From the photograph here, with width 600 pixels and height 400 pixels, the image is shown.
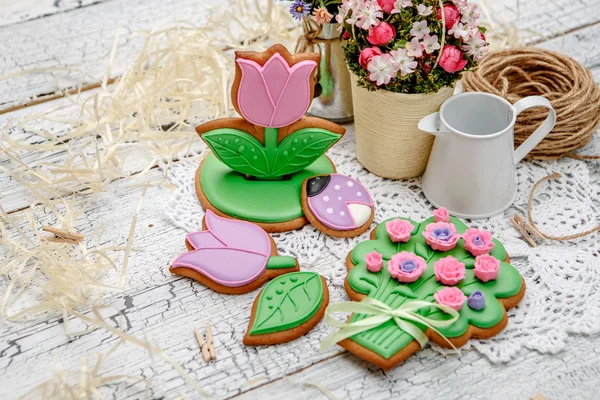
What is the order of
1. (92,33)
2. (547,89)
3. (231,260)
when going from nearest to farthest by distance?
(231,260) < (547,89) < (92,33)

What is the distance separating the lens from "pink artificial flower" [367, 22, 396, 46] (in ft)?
3.36

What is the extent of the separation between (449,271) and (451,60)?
327 mm

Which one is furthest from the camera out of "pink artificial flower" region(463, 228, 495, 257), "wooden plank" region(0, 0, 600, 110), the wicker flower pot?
"wooden plank" region(0, 0, 600, 110)

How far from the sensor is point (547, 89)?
49.4 inches

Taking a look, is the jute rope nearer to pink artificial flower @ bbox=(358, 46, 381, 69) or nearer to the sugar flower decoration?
the sugar flower decoration

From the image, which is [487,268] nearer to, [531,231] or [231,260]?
[531,231]

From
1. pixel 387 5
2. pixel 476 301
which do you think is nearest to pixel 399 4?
pixel 387 5

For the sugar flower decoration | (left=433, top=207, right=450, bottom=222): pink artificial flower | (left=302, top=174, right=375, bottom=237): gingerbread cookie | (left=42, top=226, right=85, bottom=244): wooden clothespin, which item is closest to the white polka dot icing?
(left=302, top=174, right=375, bottom=237): gingerbread cookie

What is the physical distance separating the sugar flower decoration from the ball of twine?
37 cm

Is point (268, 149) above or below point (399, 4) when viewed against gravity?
below

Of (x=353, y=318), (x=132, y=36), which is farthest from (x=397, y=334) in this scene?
(x=132, y=36)

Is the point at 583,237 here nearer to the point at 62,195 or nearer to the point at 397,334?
the point at 397,334

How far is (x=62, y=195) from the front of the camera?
1162mm

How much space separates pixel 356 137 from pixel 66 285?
1.79 feet
